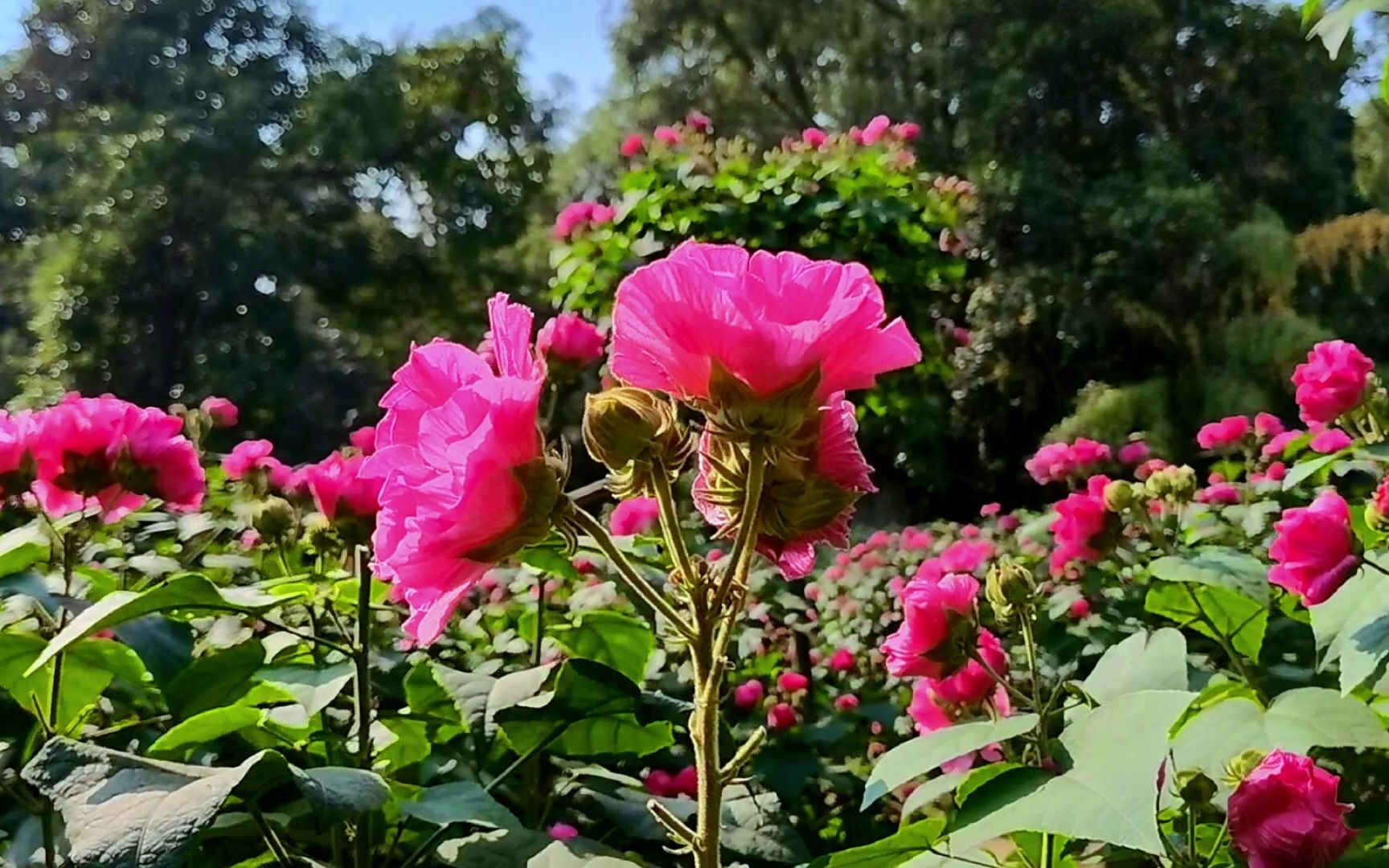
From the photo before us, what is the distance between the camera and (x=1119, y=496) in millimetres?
1143

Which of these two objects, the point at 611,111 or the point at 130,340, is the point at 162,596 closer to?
the point at 130,340

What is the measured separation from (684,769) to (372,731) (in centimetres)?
33

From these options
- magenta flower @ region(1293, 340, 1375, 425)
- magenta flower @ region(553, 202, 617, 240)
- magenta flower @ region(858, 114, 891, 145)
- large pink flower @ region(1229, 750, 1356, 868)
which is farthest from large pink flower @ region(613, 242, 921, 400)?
magenta flower @ region(858, 114, 891, 145)

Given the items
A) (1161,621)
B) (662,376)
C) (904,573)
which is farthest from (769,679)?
(662,376)

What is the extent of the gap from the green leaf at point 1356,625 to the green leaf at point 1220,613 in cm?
7

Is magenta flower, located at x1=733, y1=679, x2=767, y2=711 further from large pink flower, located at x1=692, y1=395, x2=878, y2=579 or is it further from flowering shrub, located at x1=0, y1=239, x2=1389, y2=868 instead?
large pink flower, located at x1=692, y1=395, x2=878, y2=579

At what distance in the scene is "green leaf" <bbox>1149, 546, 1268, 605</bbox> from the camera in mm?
819

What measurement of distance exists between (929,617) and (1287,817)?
0.21 m

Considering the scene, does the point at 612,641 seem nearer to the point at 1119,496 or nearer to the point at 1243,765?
the point at 1243,765

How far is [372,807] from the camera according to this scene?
19.1 inches

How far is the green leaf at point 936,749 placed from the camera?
528 millimetres

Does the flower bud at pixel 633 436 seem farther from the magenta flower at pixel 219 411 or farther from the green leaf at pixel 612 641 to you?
the magenta flower at pixel 219 411

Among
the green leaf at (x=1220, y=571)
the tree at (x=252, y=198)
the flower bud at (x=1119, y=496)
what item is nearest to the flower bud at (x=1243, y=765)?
the green leaf at (x=1220, y=571)

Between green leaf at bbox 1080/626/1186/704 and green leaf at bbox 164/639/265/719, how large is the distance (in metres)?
0.48
